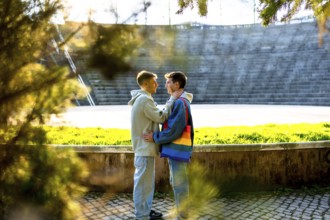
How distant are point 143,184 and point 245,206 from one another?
4.93ft

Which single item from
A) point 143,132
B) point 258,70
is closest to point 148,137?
point 143,132

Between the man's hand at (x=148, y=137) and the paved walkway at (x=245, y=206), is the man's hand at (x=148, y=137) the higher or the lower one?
the higher one

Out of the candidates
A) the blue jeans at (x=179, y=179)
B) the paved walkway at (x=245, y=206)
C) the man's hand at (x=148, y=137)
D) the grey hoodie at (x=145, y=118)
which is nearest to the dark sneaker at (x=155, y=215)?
the paved walkway at (x=245, y=206)

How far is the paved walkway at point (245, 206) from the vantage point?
4090 millimetres

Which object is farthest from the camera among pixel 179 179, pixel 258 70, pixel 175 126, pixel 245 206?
pixel 258 70

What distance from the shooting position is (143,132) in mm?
3701

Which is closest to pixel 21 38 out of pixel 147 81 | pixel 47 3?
pixel 47 3

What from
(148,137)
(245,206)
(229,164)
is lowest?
(245,206)

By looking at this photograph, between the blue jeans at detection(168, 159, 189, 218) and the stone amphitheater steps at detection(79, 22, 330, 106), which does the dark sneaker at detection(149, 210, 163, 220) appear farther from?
the stone amphitheater steps at detection(79, 22, 330, 106)

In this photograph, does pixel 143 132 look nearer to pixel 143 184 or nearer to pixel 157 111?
pixel 157 111

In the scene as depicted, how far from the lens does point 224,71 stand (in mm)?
27500

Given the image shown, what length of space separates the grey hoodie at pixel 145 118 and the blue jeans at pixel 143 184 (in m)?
0.10

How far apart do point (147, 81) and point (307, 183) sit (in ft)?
10.5

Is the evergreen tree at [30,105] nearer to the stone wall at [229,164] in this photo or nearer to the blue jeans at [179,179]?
the blue jeans at [179,179]
